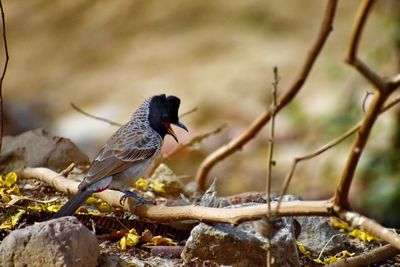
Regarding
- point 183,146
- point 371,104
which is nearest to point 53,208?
point 183,146

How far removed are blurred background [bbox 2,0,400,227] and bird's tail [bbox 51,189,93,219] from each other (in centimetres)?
453

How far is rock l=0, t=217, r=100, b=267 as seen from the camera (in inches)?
124

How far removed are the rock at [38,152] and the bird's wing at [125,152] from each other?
1.67 ft

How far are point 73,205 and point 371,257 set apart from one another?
1.26 metres

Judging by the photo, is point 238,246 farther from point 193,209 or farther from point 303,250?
point 303,250

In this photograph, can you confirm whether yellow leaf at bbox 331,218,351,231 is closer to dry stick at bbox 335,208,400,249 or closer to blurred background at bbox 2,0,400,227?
dry stick at bbox 335,208,400,249

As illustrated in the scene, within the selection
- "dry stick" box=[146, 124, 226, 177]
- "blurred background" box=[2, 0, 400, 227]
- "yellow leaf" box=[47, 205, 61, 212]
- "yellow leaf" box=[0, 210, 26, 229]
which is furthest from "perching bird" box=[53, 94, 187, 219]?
→ "blurred background" box=[2, 0, 400, 227]

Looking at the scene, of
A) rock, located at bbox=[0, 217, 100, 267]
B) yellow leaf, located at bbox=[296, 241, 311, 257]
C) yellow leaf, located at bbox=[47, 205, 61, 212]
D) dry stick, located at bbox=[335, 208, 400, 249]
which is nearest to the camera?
dry stick, located at bbox=[335, 208, 400, 249]

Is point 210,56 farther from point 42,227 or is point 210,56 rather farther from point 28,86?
point 42,227

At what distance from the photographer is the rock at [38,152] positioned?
15.5 feet

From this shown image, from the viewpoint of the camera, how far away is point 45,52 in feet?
35.2

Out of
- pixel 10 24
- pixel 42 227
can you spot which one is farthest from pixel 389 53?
pixel 10 24

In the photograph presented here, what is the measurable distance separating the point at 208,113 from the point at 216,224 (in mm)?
6062

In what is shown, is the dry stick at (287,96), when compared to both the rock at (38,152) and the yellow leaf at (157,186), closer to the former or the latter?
the yellow leaf at (157,186)
